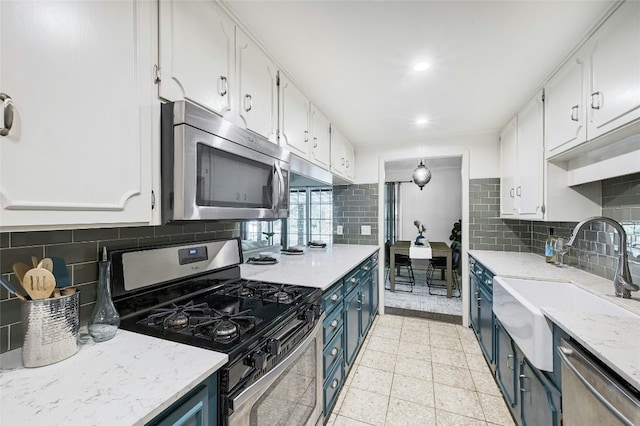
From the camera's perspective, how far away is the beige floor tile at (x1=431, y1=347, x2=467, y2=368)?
2301 millimetres

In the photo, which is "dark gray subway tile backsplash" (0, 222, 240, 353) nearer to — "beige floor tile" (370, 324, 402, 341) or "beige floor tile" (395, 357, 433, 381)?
"beige floor tile" (395, 357, 433, 381)

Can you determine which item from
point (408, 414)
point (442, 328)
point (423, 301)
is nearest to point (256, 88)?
point (408, 414)

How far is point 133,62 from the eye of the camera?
856 mm

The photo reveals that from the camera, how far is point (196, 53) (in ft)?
3.59

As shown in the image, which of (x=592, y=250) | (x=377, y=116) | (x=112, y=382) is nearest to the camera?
(x=112, y=382)

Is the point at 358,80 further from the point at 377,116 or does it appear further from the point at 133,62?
the point at 133,62

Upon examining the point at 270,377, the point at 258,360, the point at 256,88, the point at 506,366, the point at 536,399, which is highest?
the point at 256,88

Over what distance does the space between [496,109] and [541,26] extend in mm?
1168

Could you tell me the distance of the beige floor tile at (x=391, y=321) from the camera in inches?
122

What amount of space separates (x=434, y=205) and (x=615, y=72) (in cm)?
473

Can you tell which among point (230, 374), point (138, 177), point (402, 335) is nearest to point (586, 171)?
point (402, 335)

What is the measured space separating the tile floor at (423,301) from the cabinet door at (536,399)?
2.09m

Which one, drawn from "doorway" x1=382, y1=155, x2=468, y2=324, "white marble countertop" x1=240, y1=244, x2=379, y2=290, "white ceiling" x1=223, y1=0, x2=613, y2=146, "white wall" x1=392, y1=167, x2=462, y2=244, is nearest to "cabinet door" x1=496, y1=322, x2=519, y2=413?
"white marble countertop" x1=240, y1=244, x2=379, y2=290

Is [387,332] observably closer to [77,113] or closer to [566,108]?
[566,108]
